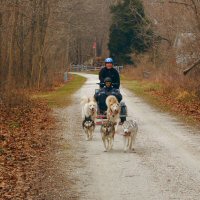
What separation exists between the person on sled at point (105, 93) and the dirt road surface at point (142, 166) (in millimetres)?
974

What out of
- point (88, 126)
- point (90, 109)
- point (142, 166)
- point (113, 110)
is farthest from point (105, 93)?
point (142, 166)

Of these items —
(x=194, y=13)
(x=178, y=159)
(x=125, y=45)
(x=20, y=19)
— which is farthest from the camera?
(x=125, y=45)

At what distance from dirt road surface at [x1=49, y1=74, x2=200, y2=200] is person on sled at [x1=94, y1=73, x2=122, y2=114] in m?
0.97

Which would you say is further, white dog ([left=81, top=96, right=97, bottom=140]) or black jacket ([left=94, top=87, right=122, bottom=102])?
black jacket ([left=94, top=87, right=122, bottom=102])

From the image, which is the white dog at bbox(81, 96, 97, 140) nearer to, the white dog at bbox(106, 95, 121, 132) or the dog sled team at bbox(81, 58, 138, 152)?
the dog sled team at bbox(81, 58, 138, 152)

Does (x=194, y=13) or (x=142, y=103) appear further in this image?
(x=142, y=103)

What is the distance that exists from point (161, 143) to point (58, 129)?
4.57m

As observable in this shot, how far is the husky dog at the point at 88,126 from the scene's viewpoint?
14.9 metres

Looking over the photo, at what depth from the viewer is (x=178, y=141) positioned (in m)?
14.9

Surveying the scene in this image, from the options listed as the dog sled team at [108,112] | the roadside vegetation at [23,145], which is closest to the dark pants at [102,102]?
the dog sled team at [108,112]

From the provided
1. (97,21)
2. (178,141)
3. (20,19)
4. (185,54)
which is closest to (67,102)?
(185,54)

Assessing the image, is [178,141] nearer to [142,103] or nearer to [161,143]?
[161,143]

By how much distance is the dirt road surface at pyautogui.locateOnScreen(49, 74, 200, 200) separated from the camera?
8.83 meters

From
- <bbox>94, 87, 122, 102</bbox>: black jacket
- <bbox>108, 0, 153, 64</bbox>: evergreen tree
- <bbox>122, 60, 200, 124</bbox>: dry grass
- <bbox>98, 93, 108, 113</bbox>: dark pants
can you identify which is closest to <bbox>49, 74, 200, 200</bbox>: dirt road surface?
<bbox>98, 93, 108, 113</bbox>: dark pants
